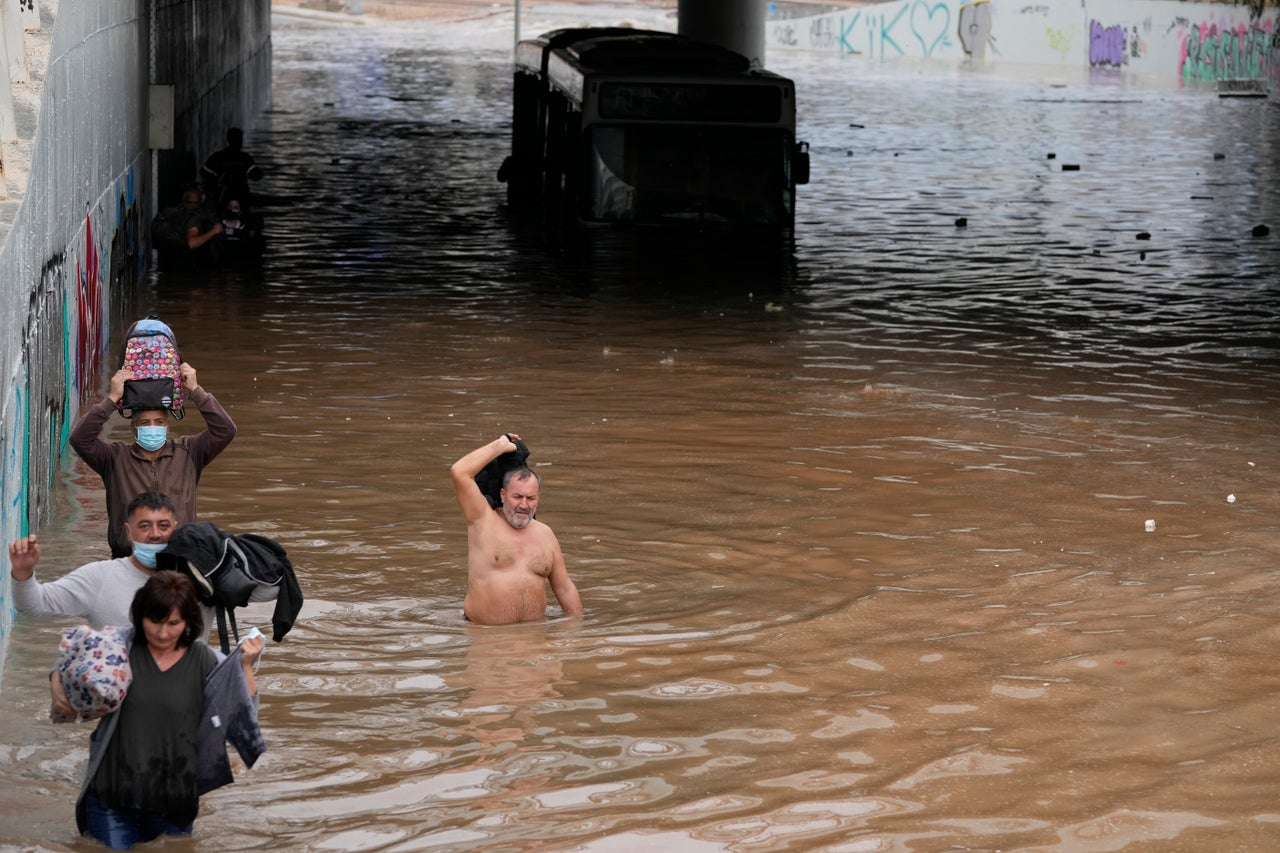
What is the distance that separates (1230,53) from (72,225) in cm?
5240

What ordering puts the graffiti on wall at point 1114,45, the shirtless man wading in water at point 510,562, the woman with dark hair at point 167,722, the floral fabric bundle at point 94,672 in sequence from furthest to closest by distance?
1. the graffiti on wall at point 1114,45
2. the shirtless man wading in water at point 510,562
3. the woman with dark hair at point 167,722
4. the floral fabric bundle at point 94,672

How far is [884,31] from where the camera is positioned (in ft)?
232

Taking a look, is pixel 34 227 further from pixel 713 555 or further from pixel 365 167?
pixel 365 167

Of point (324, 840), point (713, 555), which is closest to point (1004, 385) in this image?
point (713, 555)

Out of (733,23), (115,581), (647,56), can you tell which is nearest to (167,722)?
(115,581)

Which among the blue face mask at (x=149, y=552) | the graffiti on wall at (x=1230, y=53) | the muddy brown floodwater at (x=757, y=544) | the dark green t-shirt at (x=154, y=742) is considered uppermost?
the graffiti on wall at (x=1230, y=53)

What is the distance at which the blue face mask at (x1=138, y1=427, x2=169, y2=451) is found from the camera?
7.69 meters

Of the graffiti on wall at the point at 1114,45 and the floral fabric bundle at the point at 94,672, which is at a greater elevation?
the graffiti on wall at the point at 1114,45

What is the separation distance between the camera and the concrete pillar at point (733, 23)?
1586 inches

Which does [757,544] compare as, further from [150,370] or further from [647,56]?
[647,56]

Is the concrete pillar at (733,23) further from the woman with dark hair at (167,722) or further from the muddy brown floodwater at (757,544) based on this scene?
the woman with dark hair at (167,722)

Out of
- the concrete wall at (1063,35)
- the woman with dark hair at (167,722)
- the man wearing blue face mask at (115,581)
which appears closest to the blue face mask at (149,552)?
the man wearing blue face mask at (115,581)

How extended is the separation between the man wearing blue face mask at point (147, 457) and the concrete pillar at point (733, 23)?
3338 cm

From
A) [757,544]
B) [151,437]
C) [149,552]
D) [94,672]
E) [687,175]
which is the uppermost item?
[687,175]
